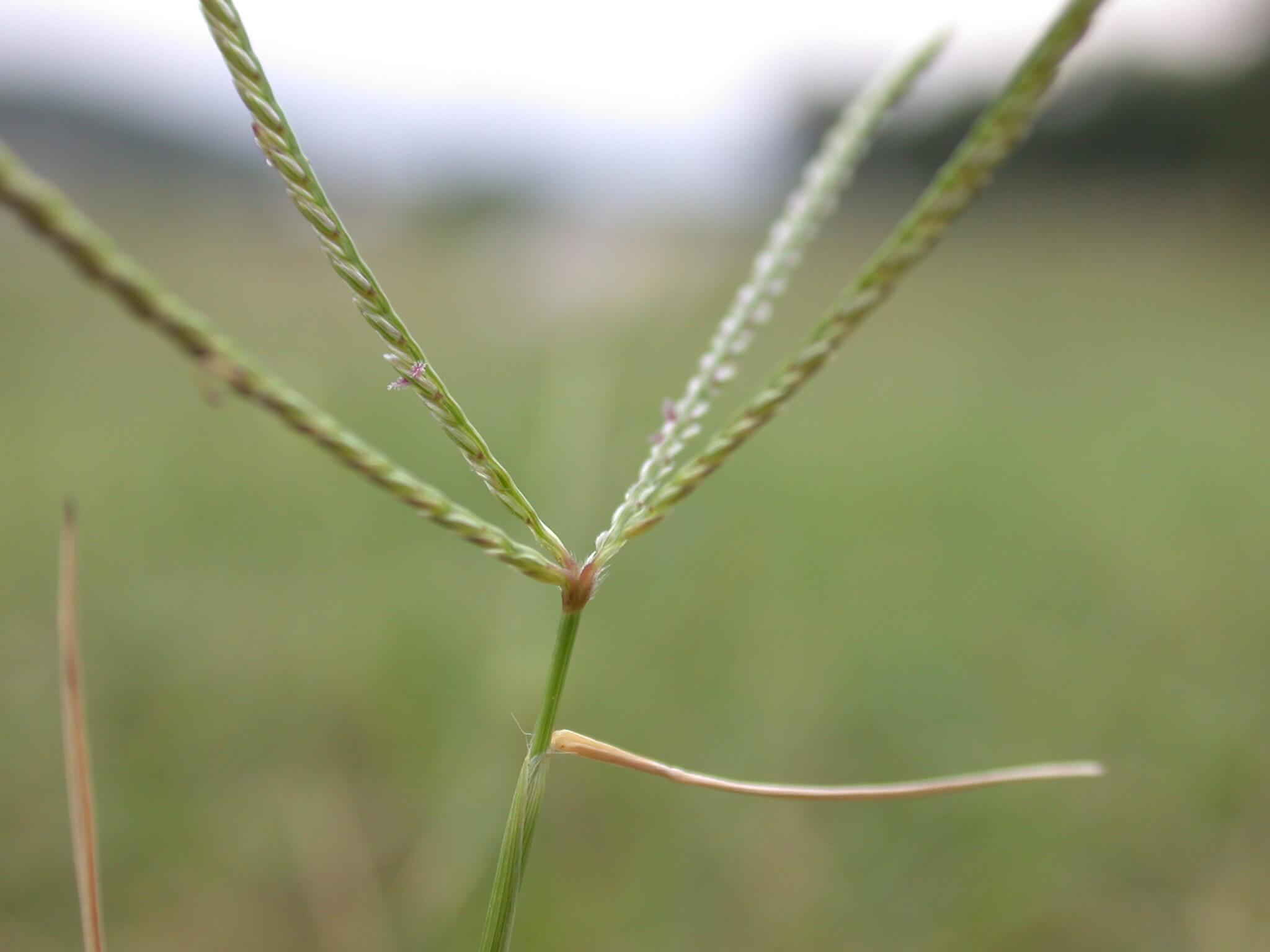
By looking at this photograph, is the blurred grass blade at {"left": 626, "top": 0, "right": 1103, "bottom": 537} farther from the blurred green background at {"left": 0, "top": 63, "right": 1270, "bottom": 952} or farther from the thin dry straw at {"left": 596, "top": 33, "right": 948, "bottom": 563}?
the blurred green background at {"left": 0, "top": 63, "right": 1270, "bottom": 952}

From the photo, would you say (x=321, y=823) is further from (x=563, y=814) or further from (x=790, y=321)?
(x=790, y=321)

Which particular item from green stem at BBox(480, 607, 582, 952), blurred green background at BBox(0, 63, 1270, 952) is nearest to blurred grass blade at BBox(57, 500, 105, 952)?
green stem at BBox(480, 607, 582, 952)

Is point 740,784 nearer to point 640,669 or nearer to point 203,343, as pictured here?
point 203,343

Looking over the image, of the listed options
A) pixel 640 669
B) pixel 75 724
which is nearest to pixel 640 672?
pixel 640 669

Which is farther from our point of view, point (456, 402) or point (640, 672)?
point (640, 672)

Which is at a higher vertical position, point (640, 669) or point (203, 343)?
point (203, 343)

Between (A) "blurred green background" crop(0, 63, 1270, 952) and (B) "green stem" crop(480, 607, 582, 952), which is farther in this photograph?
(A) "blurred green background" crop(0, 63, 1270, 952)
